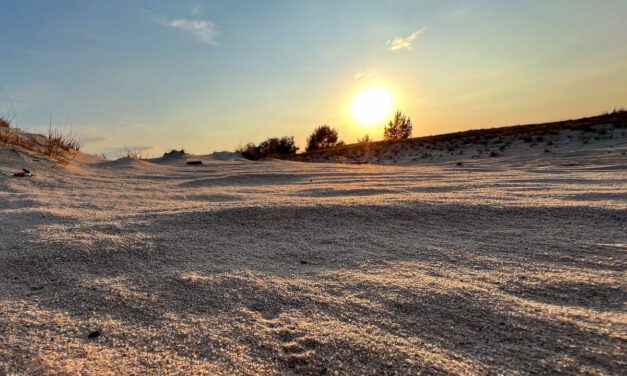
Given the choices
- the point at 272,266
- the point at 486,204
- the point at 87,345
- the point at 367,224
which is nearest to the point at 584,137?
the point at 486,204

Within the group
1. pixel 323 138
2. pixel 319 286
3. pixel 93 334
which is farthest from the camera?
pixel 323 138

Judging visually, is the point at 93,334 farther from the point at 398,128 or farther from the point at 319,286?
the point at 398,128

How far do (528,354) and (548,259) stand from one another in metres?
0.74

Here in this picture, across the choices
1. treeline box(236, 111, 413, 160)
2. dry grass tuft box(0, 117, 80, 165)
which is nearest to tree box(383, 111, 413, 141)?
treeline box(236, 111, 413, 160)

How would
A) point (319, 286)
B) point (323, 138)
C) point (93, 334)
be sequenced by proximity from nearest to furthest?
1. point (93, 334)
2. point (319, 286)
3. point (323, 138)

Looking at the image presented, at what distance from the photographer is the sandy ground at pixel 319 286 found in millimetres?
1040

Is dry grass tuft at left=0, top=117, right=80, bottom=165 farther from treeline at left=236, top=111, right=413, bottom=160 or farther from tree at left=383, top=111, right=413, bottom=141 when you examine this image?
tree at left=383, top=111, right=413, bottom=141

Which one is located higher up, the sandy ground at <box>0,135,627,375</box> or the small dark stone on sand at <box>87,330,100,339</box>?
the sandy ground at <box>0,135,627,375</box>

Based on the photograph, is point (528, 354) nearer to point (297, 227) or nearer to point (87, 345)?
point (87, 345)

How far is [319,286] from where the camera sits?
1.47 m

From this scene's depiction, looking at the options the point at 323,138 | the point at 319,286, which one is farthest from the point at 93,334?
the point at 323,138

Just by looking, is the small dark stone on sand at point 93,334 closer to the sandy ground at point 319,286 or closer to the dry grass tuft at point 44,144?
the sandy ground at point 319,286

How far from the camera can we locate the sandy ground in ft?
3.41

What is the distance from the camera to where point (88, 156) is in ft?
20.8
